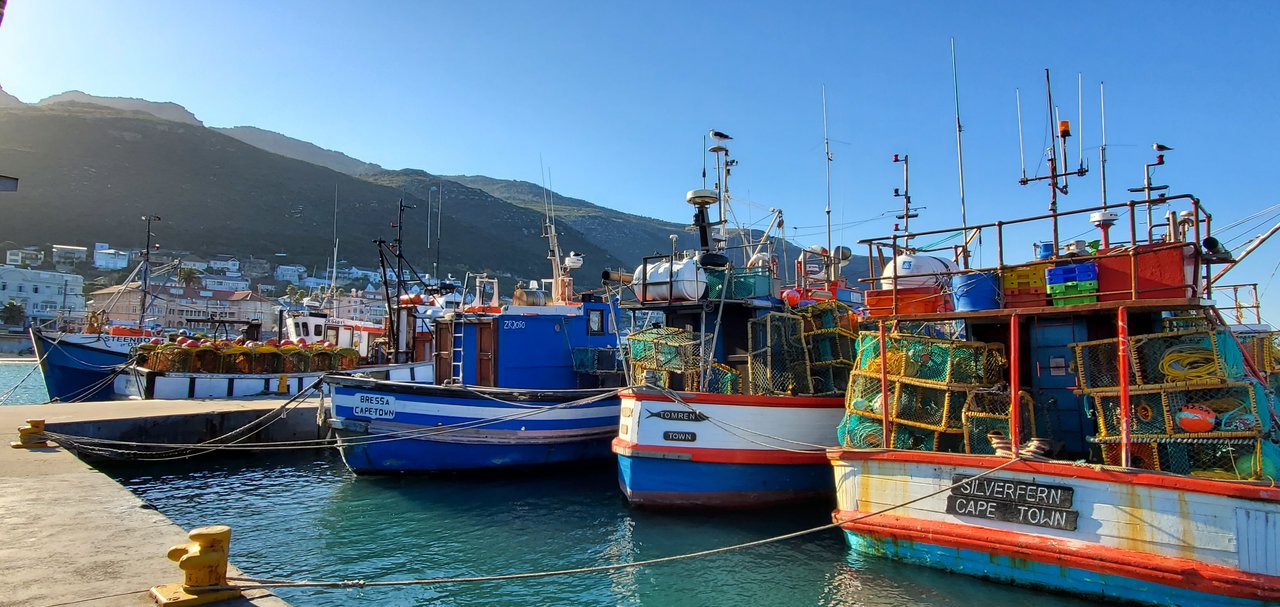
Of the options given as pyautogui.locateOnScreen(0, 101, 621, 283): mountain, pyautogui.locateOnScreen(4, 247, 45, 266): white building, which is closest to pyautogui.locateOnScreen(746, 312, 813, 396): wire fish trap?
pyautogui.locateOnScreen(0, 101, 621, 283): mountain

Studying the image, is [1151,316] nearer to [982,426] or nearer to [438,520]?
[982,426]

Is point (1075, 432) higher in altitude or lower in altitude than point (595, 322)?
lower

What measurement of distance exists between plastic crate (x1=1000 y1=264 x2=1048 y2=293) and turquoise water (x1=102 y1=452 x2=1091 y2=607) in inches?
145

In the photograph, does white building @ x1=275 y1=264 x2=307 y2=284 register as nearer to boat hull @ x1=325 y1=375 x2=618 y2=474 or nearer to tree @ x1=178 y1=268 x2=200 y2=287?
tree @ x1=178 y1=268 x2=200 y2=287

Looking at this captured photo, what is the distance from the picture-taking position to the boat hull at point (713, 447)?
11258 mm

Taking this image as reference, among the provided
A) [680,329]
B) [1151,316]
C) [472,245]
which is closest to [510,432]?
[680,329]

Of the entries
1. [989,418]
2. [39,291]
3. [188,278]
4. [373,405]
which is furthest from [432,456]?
[39,291]

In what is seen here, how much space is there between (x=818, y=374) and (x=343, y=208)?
586 feet

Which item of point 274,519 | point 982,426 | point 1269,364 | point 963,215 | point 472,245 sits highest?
point 472,245

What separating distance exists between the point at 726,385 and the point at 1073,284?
586 centimetres

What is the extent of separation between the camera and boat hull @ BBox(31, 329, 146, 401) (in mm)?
25969

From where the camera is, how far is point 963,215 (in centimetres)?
1384

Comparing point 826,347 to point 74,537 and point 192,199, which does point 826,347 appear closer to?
point 74,537

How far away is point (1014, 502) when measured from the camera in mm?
7699
